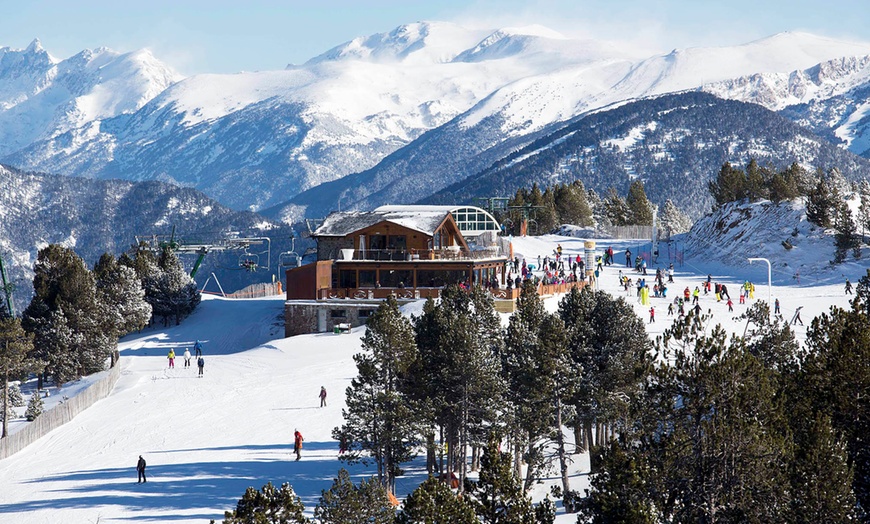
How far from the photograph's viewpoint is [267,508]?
25.8 meters

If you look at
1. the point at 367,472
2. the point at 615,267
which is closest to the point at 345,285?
the point at 615,267

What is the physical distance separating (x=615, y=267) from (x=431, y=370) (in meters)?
62.8

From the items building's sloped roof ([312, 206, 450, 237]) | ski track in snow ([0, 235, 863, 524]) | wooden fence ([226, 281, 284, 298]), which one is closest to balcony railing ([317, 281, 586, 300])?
ski track in snow ([0, 235, 863, 524])

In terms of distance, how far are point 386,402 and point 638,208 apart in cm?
12840

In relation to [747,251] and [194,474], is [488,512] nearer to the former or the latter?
[194,474]

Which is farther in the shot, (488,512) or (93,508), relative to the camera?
(93,508)

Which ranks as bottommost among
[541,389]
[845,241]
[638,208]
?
[541,389]

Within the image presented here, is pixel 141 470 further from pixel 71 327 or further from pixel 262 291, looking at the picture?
pixel 262 291

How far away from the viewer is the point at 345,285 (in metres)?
86.2

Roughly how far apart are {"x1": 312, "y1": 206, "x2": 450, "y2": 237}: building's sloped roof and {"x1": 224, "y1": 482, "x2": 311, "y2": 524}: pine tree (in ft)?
201

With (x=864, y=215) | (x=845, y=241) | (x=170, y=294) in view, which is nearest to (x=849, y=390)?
(x=845, y=241)

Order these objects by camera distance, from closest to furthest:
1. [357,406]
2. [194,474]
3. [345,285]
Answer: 1. [357,406]
2. [194,474]
3. [345,285]

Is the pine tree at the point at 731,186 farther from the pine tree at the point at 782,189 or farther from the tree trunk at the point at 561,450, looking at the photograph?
the tree trunk at the point at 561,450

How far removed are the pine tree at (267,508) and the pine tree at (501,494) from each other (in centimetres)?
444
